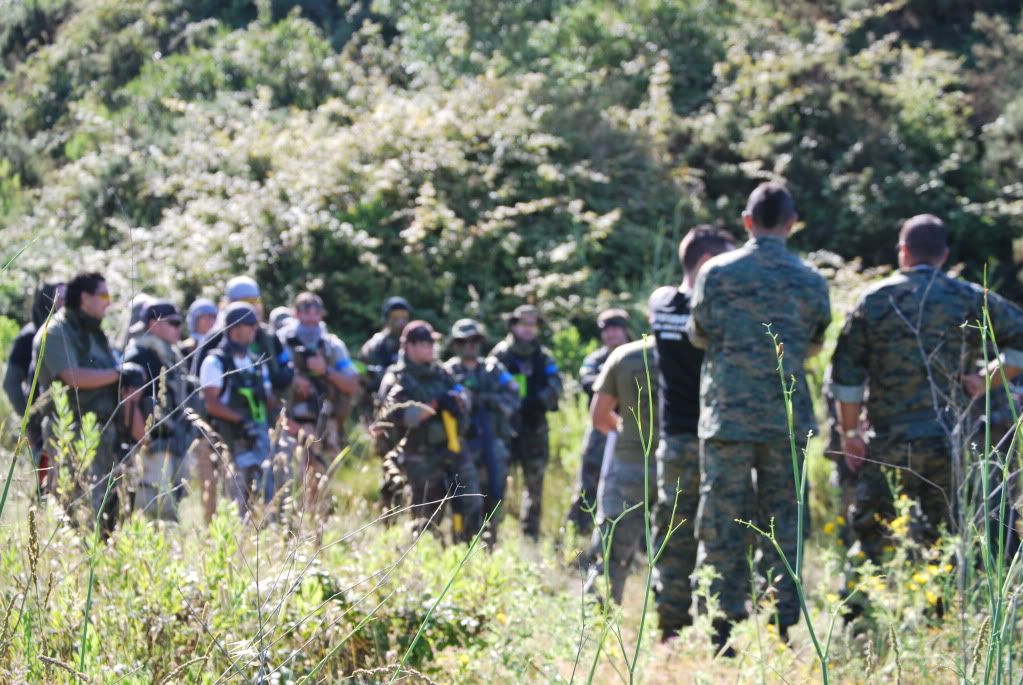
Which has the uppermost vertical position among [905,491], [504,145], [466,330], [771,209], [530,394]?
[504,145]

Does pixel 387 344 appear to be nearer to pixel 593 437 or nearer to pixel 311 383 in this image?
pixel 311 383

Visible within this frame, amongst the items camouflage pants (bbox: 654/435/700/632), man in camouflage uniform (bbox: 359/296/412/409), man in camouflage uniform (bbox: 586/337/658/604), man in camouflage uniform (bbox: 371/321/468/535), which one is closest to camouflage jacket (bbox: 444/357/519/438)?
man in camouflage uniform (bbox: 371/321/468/535)

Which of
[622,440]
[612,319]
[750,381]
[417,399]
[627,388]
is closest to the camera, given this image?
[750,381]

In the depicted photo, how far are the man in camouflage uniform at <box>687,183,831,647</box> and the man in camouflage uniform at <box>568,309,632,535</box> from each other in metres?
1.97

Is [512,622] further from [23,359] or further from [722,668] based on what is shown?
[23,359]

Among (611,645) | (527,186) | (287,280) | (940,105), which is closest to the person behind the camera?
(611,645)

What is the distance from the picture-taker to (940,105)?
16.5m

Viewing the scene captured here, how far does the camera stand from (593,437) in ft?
24.3

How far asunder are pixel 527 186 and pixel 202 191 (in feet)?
14.0

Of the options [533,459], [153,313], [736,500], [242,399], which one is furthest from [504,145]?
[736,500]

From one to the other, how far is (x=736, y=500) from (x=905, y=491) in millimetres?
901

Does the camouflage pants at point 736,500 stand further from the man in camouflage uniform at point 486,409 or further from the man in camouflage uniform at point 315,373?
the man in camouflage uniform at point 315,373

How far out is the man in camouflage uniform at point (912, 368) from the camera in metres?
4.96

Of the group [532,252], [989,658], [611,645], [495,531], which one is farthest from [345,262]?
[989,658]
